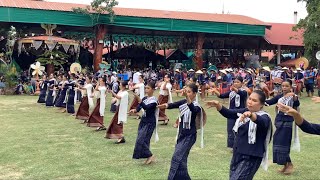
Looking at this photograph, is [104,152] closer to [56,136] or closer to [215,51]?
[56,136]

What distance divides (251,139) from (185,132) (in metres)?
1.41

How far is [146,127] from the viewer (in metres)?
6.73

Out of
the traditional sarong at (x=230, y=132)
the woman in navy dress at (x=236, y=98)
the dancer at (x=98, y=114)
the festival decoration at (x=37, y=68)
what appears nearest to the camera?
the woman in navy dress at (x=236, y=98)

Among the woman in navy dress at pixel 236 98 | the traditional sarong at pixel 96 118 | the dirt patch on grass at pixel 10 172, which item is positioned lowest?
the dirt patch on grass at pixel 10 172

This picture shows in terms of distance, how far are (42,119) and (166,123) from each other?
373 cm

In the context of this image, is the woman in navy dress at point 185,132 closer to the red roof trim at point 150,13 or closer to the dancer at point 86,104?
the dancer at point 86,104

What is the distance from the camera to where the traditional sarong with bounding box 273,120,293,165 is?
20.6 feet

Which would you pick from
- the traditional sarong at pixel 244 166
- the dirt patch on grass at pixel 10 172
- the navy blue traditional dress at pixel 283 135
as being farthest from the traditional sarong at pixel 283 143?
the dirt patch on grass at pixel 10 172

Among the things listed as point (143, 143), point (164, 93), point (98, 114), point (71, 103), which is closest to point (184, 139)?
point (143, 143)

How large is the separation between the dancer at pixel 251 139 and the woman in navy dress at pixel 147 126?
2412 millimetres

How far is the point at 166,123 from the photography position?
11.4 m

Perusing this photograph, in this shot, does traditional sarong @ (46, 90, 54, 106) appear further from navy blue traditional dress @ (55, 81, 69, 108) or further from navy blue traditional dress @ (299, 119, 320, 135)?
navy blue traditional dress @ (299, 119, 320, 135)

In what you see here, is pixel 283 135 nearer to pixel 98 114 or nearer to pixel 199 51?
pixel 98 114

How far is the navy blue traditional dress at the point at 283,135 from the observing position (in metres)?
6.27
